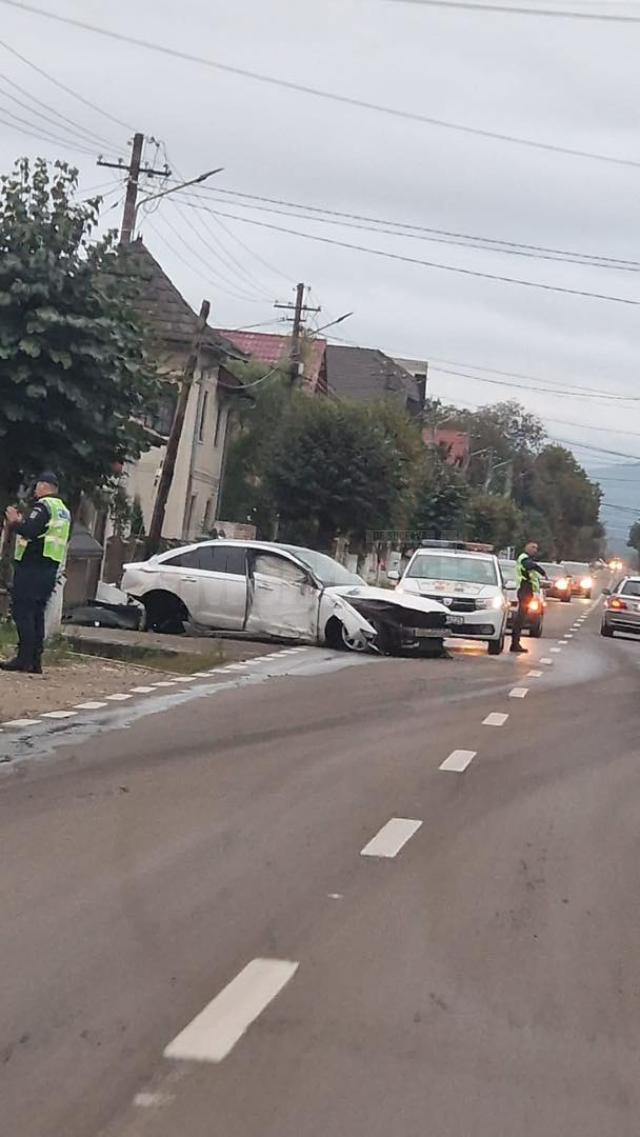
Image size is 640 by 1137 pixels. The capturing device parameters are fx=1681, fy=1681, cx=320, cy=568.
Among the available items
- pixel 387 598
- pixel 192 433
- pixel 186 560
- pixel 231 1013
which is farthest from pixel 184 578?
pixel 192 433

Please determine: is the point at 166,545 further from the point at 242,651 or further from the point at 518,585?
the point at 242,651

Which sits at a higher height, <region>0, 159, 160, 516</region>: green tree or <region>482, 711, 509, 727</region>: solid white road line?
<region>0, 159, 160, 516</region>: green tree

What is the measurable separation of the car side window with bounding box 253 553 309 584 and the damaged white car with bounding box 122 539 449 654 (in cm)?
1

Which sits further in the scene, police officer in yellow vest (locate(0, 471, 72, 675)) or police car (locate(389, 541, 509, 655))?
police car (locate(389, 541, 509, 655))

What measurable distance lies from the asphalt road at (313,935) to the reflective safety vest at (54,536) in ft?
9.10

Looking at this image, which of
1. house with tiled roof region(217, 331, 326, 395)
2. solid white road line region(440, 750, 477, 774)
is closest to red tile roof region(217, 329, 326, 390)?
house with tiled roof region(217, 331, 326, 395)

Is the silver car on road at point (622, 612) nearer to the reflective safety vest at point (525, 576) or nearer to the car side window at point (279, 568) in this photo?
the reflective safety vest at point (525, 576)

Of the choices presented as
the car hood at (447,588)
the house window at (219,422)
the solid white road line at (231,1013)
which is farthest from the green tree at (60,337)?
the house window at (219,422)

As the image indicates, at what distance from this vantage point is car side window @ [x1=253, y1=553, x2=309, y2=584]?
2266cm

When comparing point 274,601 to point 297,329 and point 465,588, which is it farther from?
point 297,329

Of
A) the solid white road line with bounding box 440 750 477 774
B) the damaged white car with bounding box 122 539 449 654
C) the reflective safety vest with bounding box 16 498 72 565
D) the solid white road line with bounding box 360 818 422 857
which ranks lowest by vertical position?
the solid white road line with bounding box 360 818 422 857

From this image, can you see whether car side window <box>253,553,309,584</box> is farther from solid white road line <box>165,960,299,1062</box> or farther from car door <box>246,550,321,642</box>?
solid white road line <box>165,960,299,1062</box>

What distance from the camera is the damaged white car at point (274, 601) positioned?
2239 cm

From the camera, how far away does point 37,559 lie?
15469 mm
